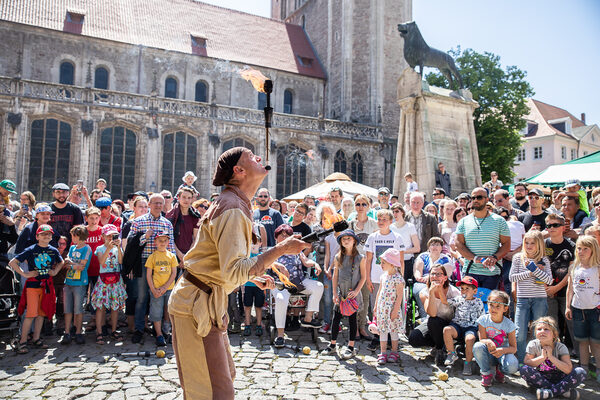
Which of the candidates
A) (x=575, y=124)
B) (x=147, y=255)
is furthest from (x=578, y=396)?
(x=575, y=124)

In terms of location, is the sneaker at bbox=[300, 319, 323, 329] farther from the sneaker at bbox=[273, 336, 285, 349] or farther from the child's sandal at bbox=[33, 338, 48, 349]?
the child's sandal at bbox=[33, 338, 48, 349]

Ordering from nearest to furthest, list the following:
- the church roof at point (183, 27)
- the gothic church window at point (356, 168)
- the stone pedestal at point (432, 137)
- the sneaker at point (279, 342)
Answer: the sneaker at point (279, 342), the stone pedestal at point (432, 137), the church roof at point (183, 27), the gothic church window at point (356, 168)

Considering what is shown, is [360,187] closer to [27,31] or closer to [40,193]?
[40,193]

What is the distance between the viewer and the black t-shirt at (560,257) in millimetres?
5262

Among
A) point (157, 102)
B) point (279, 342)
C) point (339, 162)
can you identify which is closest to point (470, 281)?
point (279, 342)

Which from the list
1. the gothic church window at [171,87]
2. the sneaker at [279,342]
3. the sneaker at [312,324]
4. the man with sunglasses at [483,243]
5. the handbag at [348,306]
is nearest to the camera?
the man with sunglasses at [483,243]

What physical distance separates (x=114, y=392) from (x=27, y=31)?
1086 inches

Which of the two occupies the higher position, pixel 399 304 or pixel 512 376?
pixel 399 304

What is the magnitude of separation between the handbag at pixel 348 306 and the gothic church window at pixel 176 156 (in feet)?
65.5

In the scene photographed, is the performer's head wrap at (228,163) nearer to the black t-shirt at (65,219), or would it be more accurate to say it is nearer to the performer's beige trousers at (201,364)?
the performer's beige trousers at (201,364)

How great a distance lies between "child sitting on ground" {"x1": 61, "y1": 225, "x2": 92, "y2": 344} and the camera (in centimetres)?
582

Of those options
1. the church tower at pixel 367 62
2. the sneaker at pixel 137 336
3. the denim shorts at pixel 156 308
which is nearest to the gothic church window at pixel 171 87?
the church tower at pixel 367 62

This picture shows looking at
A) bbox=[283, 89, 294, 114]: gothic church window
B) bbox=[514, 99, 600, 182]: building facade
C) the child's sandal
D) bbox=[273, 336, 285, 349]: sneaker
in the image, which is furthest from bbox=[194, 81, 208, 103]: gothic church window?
bbox=[514, 99, 600, 182]: building facade

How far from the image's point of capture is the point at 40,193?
2144 centimetres
